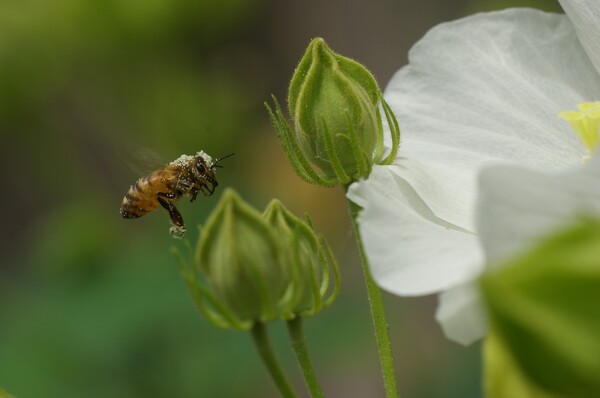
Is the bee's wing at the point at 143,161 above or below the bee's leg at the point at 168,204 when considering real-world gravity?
above

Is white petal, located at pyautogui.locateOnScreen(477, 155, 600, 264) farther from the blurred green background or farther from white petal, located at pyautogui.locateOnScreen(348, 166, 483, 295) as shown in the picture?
the blurred green background

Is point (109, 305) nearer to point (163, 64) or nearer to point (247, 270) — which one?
point (163, 64)

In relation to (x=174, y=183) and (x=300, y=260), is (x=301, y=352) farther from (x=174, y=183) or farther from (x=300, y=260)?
(x=174, y=183)

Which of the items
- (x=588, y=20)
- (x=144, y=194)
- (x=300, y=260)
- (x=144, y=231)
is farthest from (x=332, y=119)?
(x=144, y=231)

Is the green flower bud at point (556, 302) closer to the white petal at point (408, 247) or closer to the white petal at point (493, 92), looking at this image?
the white petal at point (408, 247)

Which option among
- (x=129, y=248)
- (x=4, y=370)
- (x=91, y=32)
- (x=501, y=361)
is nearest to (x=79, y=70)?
(x=91, y=32)

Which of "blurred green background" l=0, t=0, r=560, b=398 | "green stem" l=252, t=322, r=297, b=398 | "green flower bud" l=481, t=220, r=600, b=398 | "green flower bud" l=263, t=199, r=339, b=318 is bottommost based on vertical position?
"blurred green background" l=0, t=0, r=560, b=398

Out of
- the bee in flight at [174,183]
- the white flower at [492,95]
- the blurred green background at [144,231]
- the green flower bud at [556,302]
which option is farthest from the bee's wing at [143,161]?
the green flower bud at [556,302]

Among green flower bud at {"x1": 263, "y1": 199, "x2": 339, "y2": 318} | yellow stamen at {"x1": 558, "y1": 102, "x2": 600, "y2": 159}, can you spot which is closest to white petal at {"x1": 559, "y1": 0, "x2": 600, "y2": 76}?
yellow stamen at {"x1": 558, "y1": 102, "x2": 600, "y2": 159}

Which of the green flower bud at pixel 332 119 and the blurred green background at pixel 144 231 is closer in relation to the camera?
the green flower bud at pixel 332 119
